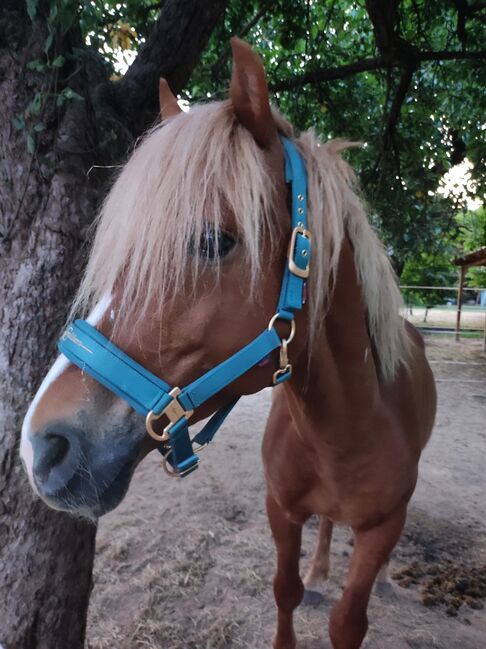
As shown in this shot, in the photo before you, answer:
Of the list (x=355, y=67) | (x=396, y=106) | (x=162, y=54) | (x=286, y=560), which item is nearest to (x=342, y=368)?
(x=286, y=560)

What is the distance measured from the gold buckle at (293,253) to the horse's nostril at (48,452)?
0.60 m

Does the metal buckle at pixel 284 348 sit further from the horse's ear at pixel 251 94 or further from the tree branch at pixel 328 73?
the tree branch at pixel 328 73

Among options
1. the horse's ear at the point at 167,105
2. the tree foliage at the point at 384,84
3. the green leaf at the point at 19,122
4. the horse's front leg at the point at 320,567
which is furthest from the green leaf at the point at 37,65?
the horse's front leg at the point at 320,567

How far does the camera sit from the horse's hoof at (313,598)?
253 centimetres

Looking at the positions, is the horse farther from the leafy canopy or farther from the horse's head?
the leafy canopy

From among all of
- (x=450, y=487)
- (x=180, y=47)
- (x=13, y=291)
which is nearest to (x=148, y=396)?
(x=13, y=291)

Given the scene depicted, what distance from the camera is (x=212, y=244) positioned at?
0.97 metres

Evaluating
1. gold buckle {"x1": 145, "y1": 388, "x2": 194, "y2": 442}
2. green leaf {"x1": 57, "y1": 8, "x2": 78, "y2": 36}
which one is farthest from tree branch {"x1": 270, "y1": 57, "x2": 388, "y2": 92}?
gold buckle {"x1": 145, "y1": 388, "x2": 194, "y2": 442}

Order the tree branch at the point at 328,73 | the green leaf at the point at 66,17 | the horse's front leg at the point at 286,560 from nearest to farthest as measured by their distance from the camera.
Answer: the green leaf at the point at 66,17 < the horse's front leg at the point at 286,560 < the tree branch at the point at 328,73

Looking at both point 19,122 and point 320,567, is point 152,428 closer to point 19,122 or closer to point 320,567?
point 19,122

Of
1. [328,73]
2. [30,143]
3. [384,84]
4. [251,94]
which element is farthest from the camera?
[384,84]

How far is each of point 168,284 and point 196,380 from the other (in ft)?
0.70

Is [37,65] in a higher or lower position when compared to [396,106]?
lower

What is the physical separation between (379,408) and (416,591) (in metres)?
A: 1.71
